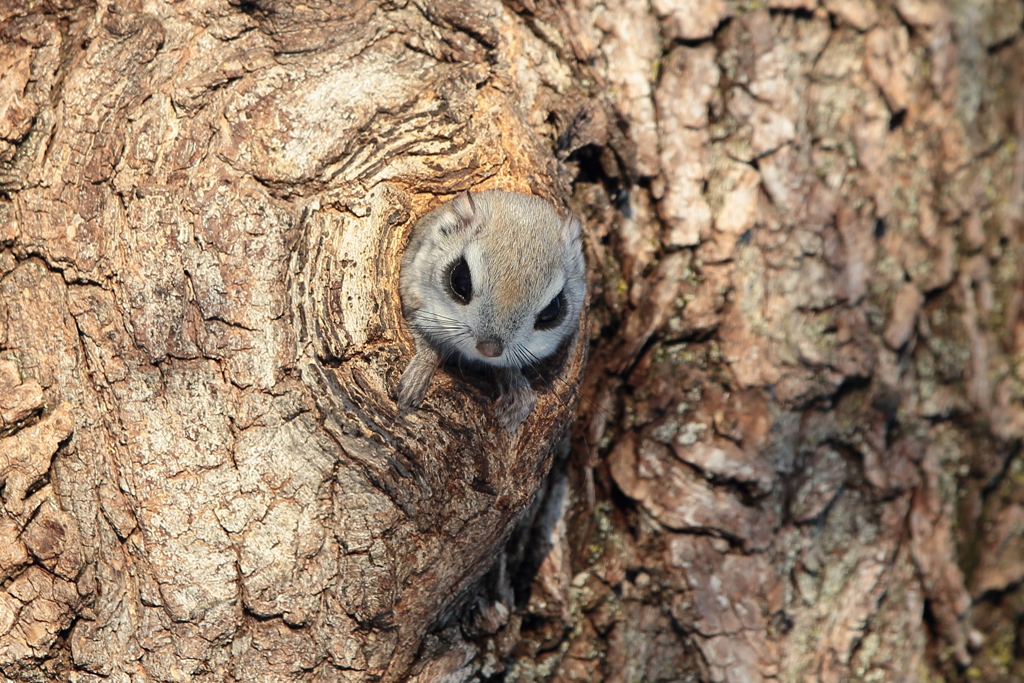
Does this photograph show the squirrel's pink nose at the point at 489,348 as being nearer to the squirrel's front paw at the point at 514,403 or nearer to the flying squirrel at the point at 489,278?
the flying squirrel at the point at 489,278

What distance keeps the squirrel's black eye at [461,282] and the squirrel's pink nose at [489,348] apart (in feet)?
0.74

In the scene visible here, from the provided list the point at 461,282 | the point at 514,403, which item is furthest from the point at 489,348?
the point at 461,282

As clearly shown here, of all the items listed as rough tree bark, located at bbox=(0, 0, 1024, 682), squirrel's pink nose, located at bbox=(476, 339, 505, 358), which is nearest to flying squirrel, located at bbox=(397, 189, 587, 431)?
squirrel's pink nose, located at bbox=(476, 339, 505, 358)

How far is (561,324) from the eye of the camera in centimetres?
332

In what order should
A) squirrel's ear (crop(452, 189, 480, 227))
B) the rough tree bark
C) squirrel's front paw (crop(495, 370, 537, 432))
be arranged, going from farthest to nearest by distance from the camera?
squirrel's ear (crop(452, 189, 480, 227)) < squirrel's front paw (crop(495, 370, 537, 432)) < the rough tree bark

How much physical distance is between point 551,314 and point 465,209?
0.54m

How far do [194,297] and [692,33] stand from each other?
2.46 metres

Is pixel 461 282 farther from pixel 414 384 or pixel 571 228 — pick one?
pixel 414 384

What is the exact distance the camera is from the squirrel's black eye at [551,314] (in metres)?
3.23

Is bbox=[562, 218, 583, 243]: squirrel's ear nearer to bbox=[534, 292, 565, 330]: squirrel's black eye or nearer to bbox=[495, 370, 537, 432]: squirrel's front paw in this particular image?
bbox=[534, 292, 565, 330]: squirrel's black eye

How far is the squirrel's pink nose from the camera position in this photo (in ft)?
9.89

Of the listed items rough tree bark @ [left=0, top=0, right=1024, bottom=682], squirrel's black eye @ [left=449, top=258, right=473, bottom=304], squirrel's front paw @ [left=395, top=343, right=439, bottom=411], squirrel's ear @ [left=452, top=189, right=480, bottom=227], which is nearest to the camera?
rough tree bark @ [left=0, top=0, right=1024, bottom=682]

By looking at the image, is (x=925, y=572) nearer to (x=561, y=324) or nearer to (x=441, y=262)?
(x=561, y=324)

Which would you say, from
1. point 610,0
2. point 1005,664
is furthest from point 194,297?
point 1005,664
